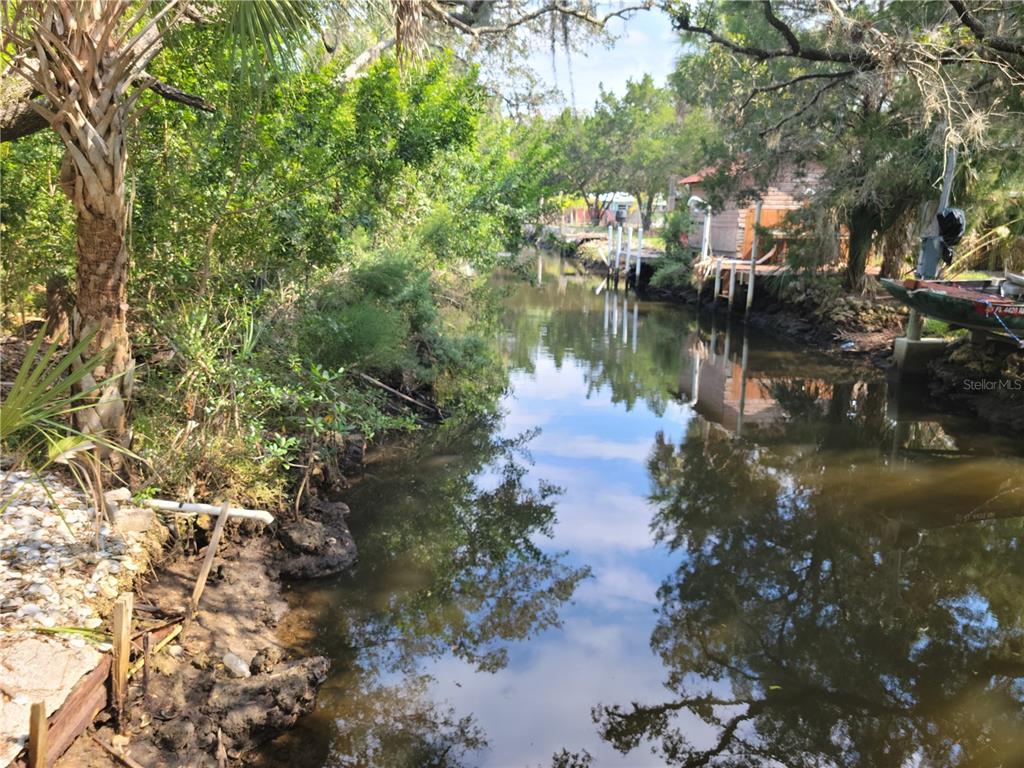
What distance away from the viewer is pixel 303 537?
20.6 feet

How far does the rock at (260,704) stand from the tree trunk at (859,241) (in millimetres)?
15867

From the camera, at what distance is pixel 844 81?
1159 centimetres

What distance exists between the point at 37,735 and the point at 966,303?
11.6 meters

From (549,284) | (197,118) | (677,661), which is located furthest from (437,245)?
(549,284)

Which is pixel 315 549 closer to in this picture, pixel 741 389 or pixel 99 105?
pixel 99 105

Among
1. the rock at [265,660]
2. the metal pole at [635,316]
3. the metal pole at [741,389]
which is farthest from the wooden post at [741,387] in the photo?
the rock at [265,660]

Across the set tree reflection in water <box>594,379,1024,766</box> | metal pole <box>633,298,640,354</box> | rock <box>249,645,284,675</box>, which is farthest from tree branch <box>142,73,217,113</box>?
metal pole <box>633,298,640,354</box>

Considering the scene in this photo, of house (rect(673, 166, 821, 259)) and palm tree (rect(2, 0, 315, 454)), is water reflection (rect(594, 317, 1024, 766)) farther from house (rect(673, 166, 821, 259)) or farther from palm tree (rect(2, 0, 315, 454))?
house (rect(673, 166, 821, 259))

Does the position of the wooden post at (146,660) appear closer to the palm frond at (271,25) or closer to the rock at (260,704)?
the rock at (260,704)

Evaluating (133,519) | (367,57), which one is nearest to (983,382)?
(367,57)

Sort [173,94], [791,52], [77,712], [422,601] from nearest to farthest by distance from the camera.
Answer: [77,712] → [173,94] → [422,601] → [791,52]

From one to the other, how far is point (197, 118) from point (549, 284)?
25.0m

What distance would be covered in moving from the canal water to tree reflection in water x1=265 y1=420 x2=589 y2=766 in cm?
2

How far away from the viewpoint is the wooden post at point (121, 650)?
3602mm
